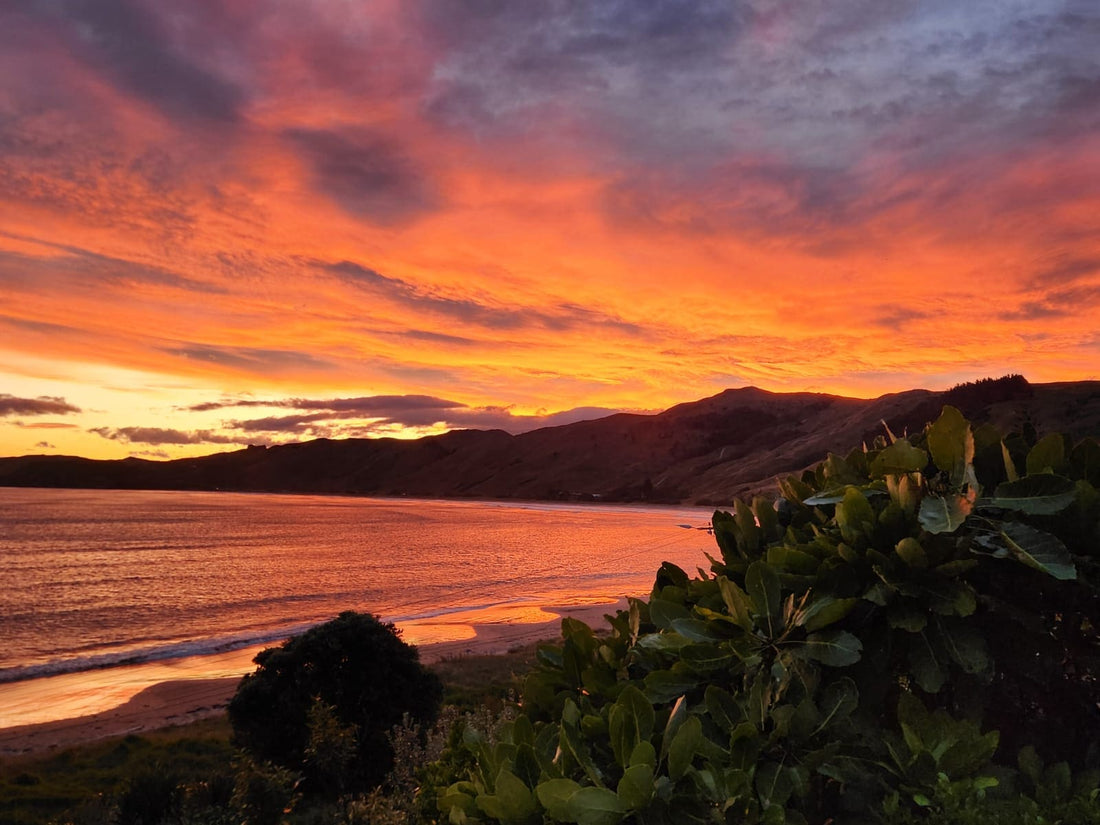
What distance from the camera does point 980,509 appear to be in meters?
1.90

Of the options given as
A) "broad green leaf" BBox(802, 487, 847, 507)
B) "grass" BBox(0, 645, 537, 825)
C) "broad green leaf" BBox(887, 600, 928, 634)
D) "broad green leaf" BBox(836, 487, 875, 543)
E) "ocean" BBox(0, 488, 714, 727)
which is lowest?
"ocean" BBox(0, 488, 714, 727)

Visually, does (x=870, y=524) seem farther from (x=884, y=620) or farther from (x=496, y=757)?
(x=496, y=757)

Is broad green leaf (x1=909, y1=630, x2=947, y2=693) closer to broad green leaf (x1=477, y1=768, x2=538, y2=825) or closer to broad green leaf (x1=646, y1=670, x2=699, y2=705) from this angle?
broad green leaf (x1=646, y1=670, x2=699, y2=705)

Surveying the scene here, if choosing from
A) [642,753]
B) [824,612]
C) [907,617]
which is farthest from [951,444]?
[642,753]

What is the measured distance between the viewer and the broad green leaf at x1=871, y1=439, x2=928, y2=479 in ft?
6.19

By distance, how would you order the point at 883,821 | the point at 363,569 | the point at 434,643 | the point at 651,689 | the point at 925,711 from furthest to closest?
1. the point at 363,569
2. the point at 434,643
3. the point at 651,689
4. the point at 925,711
5. the point at 883,821

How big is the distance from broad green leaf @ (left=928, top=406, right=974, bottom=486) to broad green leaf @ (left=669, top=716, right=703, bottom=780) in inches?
37.3

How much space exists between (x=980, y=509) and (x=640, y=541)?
98260 millimetres

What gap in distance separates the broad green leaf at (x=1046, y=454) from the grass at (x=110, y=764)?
1342cm

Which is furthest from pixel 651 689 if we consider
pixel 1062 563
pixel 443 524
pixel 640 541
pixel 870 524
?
pixel 443 524

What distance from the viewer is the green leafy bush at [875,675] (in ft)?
4.99

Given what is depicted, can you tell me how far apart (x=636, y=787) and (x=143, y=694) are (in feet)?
106

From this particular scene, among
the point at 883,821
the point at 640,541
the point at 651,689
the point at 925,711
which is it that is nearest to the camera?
the point at 883,821

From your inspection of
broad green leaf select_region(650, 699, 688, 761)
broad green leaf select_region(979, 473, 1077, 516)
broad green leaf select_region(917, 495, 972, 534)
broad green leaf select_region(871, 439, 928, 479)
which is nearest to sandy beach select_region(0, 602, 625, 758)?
broad green leaf select_region(650, 699, 688, 761)
